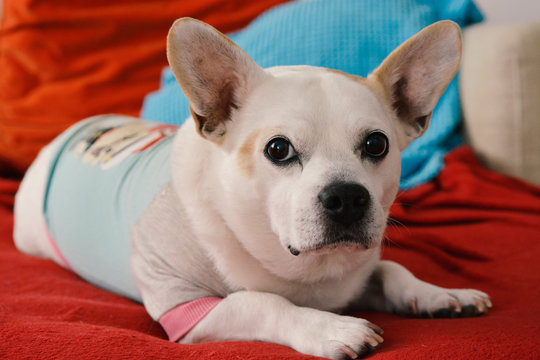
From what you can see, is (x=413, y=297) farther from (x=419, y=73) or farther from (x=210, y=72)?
(x=210, y=72)

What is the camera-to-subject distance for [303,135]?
0.93 meters

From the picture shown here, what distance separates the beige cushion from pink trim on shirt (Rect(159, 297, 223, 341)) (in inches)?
50.4

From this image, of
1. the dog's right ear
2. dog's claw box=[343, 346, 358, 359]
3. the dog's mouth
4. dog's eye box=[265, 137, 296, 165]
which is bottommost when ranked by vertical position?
dog's claw box=[343, 346, 358, 359]

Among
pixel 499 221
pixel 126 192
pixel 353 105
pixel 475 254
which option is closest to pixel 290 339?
pixel 353 105

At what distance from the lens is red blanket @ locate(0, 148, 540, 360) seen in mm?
851

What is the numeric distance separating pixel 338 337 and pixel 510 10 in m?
1.90

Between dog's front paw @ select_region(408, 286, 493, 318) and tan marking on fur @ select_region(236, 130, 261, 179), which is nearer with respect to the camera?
tan marking on fur @ select_region(236, 130, 261, 179)

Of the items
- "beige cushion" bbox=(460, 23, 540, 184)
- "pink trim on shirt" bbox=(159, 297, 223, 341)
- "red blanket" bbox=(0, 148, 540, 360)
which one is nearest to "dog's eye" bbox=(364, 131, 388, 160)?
"red blanket" bbox=(0, 148, 540, 360)

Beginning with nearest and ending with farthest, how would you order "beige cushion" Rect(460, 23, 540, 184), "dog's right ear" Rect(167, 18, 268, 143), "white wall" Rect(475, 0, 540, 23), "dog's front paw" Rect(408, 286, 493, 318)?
1. "dog's right ear" Rect(167, 18, 268, 143)
2. "dog's front paw" Rect(408, 286, 493, 318)
3. "beige cushion" Rect(460, 23, 540, 184)
4. "white wall" Rect(475, 0, 540, 23)

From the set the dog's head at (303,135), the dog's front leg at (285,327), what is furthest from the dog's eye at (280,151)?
the dog's front leg at (285,327)

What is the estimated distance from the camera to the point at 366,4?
6.70 ft

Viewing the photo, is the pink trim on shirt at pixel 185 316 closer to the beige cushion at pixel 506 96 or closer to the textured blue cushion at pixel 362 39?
the textured blue cushion at pixel 362 39

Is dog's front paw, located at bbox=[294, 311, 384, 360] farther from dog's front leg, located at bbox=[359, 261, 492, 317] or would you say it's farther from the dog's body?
dog's front leg, located at bbox=[359, 261, 492, 317]

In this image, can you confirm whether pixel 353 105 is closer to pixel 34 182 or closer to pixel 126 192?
pixel 126 192
